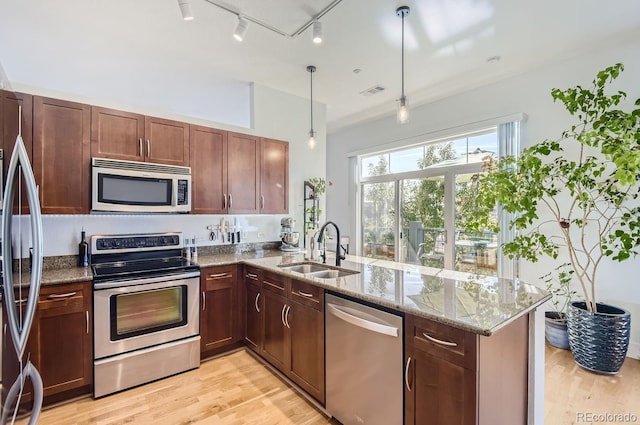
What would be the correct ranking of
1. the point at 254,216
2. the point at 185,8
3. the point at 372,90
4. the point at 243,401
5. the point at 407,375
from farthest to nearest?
1. the point at 372,90
2. the point at 254,216
3. the point at 243,401
4. the point at 185,8
5. the point at 407,375

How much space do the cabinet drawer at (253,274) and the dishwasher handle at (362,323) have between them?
3.36ft

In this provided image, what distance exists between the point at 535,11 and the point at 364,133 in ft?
10.7

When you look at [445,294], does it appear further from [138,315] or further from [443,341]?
[138,315]

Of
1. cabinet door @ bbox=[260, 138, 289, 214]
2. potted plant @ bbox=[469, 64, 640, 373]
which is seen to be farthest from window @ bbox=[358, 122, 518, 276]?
cabinet door @ bbox=[260, 138, 289, 214]

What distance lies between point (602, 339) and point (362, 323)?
240cm

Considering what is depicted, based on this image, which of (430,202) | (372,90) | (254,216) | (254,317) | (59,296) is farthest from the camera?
(430,202)

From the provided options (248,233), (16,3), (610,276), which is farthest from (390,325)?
(16,3)

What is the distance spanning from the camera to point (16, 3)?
241 centimetres

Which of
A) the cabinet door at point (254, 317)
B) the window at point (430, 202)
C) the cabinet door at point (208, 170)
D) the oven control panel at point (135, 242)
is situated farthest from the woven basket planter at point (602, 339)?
the oven control panel at point (135, 242)

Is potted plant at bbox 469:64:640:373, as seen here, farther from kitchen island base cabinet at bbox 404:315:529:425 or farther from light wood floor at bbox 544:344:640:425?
kitchen island base cabinet at bbox 404:315:529:425

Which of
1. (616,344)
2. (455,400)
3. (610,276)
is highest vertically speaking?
(610,276)

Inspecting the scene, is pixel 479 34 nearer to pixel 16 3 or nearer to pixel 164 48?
pixel 164 48

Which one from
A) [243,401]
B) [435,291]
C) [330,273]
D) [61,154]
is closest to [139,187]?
[61,154]

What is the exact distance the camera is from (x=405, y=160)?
507cm
